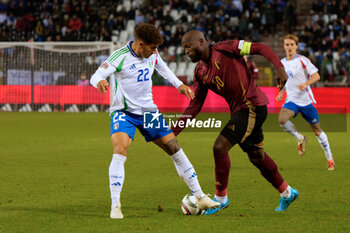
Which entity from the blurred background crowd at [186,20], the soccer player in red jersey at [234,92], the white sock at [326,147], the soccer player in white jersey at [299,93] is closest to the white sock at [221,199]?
the soccer player in red jersey at [234,92]

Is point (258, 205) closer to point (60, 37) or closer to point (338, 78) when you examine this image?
point (338, 78)

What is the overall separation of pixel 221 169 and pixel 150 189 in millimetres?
1816

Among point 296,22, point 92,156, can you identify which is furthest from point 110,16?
point 92,156

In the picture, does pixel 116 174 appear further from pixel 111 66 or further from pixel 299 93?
pixel 299 93

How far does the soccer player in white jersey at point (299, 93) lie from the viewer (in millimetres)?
10781

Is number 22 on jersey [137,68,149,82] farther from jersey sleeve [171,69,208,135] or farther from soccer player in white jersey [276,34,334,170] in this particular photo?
soccer player in white jersey [276,34,334,170]

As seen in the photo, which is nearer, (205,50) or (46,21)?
(205,50)

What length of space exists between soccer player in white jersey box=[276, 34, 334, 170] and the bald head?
4.64 meters

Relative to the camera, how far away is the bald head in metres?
6.23

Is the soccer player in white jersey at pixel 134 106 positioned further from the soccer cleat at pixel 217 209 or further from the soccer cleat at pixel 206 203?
the soccer cleat at pixel 217 209

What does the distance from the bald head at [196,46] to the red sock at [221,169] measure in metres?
1.00

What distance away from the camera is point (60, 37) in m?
29.5

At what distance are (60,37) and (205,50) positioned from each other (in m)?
24.1

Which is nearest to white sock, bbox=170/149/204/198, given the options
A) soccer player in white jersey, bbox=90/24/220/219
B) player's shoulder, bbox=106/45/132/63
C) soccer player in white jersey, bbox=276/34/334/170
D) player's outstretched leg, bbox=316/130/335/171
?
soccer player in white jersey, bbox=90/24/220/219
